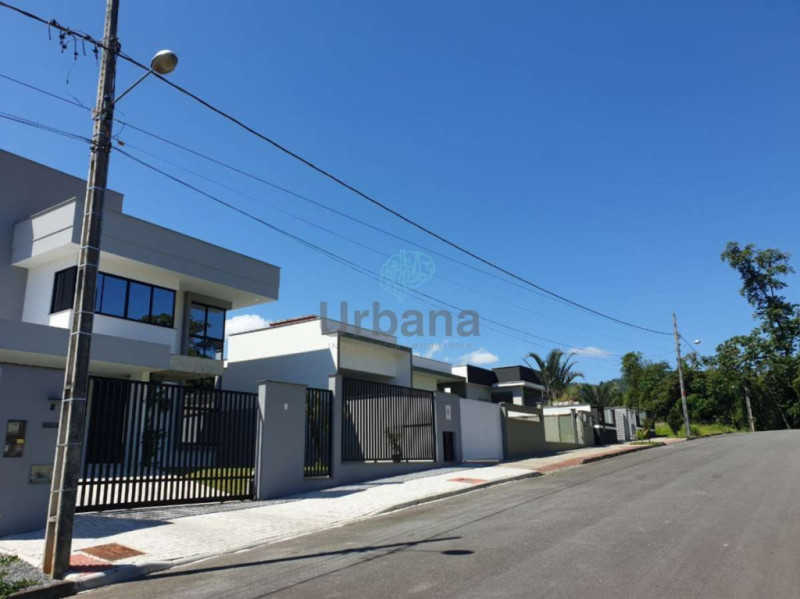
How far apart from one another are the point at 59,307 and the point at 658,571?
1993 cm

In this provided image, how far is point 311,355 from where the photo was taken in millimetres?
24578

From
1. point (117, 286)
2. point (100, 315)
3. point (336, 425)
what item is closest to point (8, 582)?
point (336, 425)

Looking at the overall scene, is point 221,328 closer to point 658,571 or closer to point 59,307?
point 59,307

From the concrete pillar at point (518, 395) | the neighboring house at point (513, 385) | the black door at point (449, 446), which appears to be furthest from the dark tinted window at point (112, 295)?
the concrete pillar at point (518, 395)

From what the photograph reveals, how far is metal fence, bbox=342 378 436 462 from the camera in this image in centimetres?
1631

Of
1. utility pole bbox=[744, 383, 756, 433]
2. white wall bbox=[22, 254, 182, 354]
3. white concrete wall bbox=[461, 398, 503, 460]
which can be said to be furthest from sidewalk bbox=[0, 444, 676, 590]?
utility pole bbox=[744, 383, 756, 433]

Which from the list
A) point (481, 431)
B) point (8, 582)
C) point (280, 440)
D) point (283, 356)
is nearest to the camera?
point (8, 582)

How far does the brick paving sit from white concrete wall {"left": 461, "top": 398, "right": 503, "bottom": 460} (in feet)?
19.6

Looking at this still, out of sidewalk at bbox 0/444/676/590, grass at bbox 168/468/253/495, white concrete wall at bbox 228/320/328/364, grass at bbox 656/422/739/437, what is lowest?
sidewalk at bbox 0/444/676/590

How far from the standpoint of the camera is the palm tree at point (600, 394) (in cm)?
6041

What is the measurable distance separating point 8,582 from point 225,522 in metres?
4.21

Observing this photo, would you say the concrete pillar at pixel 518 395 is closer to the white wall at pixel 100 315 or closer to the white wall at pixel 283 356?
the white wall at pixel 283 356

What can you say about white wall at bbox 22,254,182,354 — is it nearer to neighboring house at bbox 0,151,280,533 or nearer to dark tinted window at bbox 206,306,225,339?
neighboring house at bbox 0,151,280,533

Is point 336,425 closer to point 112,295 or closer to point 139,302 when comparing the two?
point 139,302
